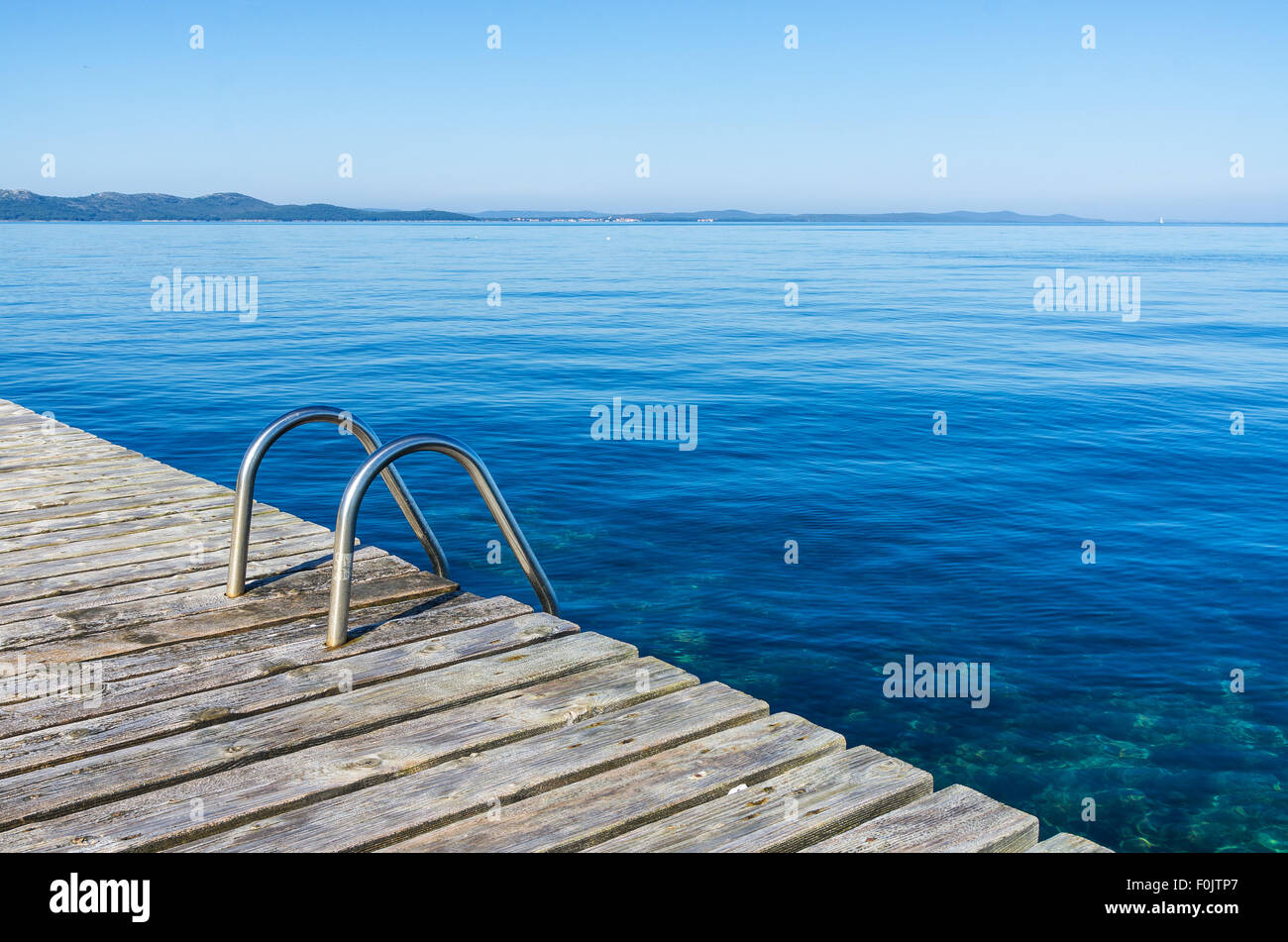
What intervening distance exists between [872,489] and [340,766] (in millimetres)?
10157

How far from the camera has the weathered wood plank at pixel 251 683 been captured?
3660 mm

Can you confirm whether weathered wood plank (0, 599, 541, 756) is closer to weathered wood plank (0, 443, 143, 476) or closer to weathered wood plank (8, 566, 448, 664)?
weathered wood plank (8, 566, 448, 664)

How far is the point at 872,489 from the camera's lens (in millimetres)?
12789

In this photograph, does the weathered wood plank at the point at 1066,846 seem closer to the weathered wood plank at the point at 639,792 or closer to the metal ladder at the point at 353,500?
the weathered wood plank at the point at 639,792

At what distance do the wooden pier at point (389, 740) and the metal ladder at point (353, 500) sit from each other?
21 cm

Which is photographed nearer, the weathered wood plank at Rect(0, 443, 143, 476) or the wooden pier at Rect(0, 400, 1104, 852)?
the wooden pier at Rect(0, 400, 1104, 852)

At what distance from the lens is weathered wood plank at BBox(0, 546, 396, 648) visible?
4574 millimetres

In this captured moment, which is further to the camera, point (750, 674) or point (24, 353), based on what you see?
point (24, 353)

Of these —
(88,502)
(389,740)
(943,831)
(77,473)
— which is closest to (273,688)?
(389,740)

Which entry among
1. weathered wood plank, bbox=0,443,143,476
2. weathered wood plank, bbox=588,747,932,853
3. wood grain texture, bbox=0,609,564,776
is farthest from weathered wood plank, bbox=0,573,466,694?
weathered wood plank, bbox=0,443,143,476

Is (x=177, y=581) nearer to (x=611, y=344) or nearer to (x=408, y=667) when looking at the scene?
(x=408, y=667)

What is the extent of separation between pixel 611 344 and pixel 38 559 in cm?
1892

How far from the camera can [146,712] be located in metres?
3.86
